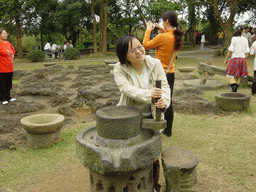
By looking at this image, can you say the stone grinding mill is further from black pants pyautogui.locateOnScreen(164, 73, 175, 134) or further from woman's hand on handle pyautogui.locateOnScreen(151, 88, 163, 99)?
black pants pyautogui.locateOnScreen(164, 73, 175, 134)

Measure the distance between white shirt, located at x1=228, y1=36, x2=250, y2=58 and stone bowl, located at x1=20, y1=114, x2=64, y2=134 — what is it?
15.0 feet

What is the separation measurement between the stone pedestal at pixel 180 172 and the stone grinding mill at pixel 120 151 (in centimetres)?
23

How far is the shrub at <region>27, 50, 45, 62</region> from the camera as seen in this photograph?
1719 cm

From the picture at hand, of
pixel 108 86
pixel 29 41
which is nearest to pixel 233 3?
pixel 108 86

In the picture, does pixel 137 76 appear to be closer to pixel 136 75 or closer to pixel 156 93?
pixel 136 75

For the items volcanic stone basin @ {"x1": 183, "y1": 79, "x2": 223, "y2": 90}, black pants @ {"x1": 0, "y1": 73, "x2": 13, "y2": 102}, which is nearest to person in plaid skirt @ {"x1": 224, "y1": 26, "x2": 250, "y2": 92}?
volcanic stone basin @ {"x1": 183, "y1": 79, "x2": 223, "y2": 90}

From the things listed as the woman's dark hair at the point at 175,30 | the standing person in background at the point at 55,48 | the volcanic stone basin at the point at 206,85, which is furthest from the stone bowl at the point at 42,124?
the standing person in background at the point at 55,48

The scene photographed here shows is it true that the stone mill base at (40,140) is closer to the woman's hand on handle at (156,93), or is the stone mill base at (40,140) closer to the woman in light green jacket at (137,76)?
the woman in light green jacket at (137,76)

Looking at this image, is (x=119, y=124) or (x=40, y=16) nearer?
(x=119, y=124)

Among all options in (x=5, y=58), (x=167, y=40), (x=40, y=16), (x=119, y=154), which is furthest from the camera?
(x=40, y=16)

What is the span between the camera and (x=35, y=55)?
56.4ft

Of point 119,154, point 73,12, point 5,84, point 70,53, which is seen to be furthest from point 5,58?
point 73,12

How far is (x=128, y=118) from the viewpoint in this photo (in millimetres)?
1965

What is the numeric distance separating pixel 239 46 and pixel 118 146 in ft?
16.9
